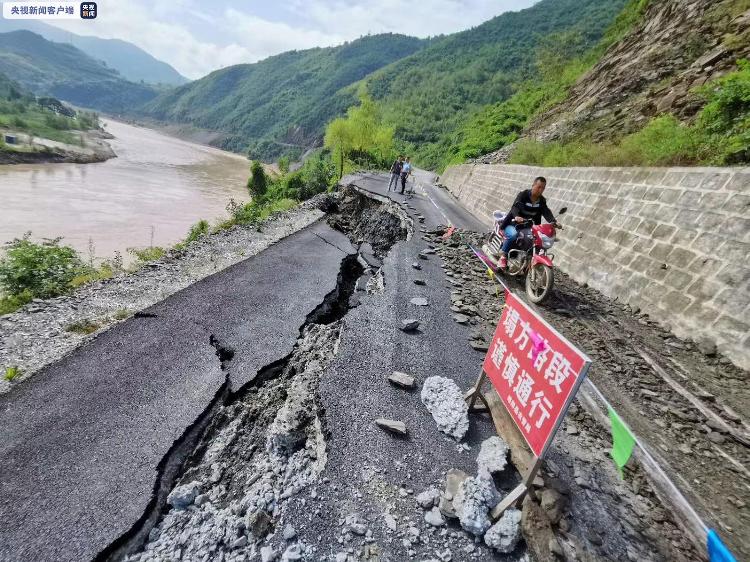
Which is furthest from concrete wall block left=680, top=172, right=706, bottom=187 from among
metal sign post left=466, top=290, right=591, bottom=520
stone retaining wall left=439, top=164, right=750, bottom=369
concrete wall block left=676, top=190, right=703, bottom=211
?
metal sign post left=466, top=290, right=591, bottom=520

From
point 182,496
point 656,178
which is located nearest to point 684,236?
point 656,178

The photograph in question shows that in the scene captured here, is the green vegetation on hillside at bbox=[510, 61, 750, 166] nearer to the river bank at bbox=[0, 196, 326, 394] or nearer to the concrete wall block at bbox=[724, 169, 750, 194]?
the concrete wall block at bbox=[724, 169, 750, 194]

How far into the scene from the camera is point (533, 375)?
2.61 meters

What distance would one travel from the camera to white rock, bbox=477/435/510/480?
280 centimetres

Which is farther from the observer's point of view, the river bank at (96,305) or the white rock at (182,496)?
the river bank at (96,305)

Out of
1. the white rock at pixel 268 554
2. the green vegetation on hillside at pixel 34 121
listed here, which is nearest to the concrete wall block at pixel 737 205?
the white rock at pixel 268 554

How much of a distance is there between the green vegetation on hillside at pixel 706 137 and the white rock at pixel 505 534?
6322mm

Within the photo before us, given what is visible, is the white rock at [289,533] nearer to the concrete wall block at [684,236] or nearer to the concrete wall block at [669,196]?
the concrete wall block at [684,236]

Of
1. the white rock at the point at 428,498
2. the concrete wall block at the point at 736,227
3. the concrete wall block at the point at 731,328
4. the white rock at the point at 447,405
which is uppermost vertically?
the concrete wall block at the point at 736,227

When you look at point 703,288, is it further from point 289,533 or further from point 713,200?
point 289,533

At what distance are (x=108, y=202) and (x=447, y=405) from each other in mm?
36591

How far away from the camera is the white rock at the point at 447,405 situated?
3.25 m

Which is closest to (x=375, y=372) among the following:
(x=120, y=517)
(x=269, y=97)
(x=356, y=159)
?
(x=120, y=517)

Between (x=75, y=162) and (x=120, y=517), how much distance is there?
65.3 m
